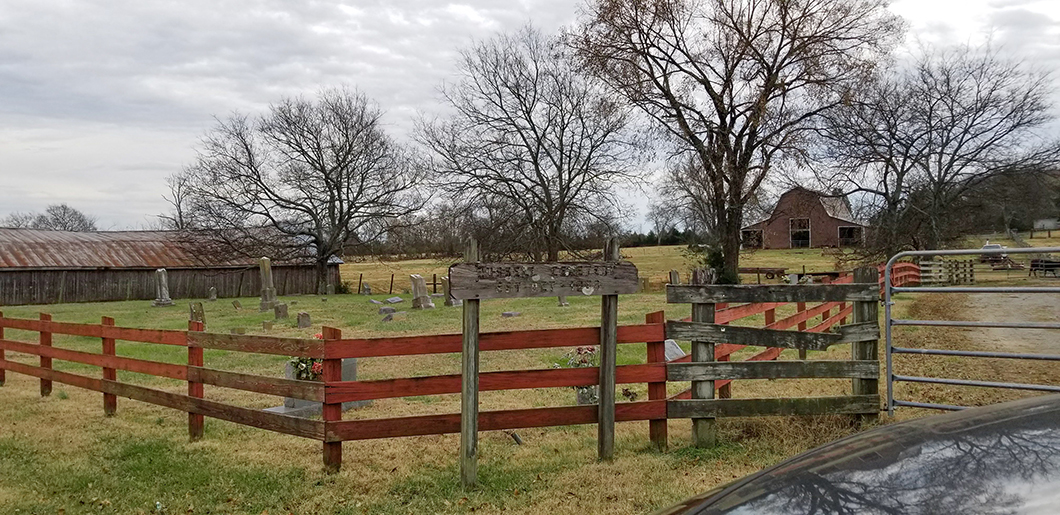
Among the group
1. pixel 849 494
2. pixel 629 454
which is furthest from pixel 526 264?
pixel 849 494

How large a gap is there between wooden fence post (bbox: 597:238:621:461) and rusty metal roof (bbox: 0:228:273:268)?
41074mm

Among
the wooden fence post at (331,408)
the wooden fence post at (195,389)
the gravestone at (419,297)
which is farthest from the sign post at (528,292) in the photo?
the gravestone at (419,297)

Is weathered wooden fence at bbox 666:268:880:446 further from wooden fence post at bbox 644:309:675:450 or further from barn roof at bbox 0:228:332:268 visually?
barn roof at bbox 0:228:332:268

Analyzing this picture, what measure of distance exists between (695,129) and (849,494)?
89.2ft

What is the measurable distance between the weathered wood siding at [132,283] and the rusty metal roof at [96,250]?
1105 mm

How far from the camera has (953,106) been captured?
3350cm

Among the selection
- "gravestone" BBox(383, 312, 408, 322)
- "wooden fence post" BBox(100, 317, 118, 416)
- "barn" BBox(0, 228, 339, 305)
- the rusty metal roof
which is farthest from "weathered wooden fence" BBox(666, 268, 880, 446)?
the rusty metal roof

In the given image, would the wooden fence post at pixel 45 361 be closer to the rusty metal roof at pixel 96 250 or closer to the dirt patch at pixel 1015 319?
the dirt patch at pixel 1015 319

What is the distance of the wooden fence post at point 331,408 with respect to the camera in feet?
19.4

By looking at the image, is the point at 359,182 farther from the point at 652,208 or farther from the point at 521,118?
the point at 652,208

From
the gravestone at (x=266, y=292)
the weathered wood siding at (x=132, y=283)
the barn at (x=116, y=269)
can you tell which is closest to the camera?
the gravestone at (x=266, y=292)

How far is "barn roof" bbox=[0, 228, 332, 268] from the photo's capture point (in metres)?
39.0

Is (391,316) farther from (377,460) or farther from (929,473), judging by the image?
(929,473)

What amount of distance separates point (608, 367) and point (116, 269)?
40759 millimetres
